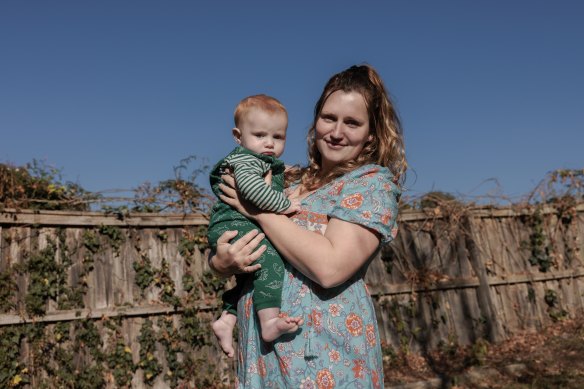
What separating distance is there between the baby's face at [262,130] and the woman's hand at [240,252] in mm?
418

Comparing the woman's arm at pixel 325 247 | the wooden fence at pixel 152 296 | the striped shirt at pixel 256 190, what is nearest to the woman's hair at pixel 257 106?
the striped shirt at pixel 256 190

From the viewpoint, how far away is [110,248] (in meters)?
6.64

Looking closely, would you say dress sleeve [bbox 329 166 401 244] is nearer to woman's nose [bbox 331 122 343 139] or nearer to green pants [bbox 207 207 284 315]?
woman's nose [bbox 331 122 343 139]

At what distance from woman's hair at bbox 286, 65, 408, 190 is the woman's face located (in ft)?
0.09

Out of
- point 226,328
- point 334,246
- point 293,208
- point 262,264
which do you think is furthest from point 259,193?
point 226,328

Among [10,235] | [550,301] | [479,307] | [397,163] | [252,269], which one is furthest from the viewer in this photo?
[550,301]

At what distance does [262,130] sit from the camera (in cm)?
238

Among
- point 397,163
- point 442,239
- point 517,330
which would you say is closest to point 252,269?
point 397,163

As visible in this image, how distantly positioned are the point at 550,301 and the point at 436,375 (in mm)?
2798

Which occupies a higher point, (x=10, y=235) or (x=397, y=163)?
(x=10, y=235)

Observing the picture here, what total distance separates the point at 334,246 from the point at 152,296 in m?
5.24

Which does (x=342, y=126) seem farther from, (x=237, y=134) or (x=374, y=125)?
(x=237, y=134)

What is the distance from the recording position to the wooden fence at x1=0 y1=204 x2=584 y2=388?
20.2ft

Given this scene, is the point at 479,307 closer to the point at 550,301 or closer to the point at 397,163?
the point at 550,301
